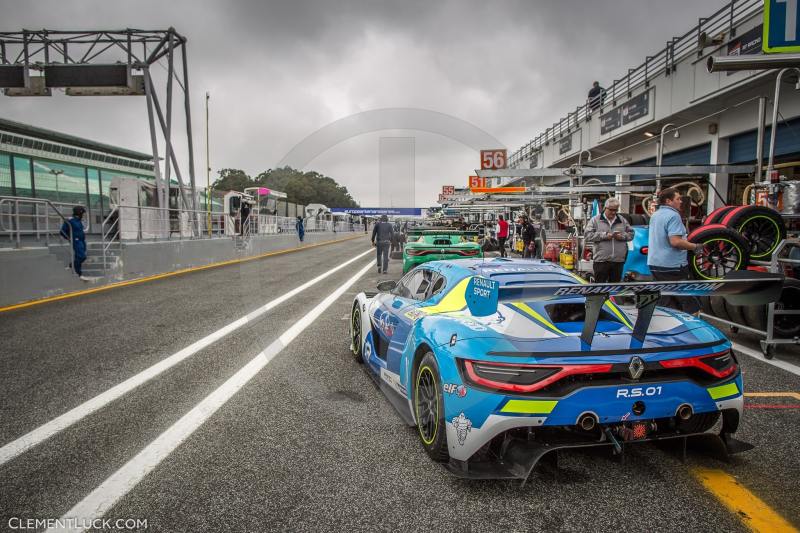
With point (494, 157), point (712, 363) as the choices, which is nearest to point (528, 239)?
point (494, 157)

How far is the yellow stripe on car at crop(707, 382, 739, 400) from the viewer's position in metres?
2.66

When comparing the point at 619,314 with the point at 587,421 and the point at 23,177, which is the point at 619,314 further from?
the point at 23,177

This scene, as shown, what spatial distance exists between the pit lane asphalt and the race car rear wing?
2.74ft

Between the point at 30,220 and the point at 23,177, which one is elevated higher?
the point at 23,177

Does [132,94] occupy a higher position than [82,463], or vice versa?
[132,94]

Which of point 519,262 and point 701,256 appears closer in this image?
point 519,262

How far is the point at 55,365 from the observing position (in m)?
5.02

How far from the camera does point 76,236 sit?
10.9 metres

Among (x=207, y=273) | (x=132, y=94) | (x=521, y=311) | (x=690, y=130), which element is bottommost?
(x=207, y=273)

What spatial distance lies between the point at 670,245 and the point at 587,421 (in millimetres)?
3733

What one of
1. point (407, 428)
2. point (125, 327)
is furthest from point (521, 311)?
point (125, 327)

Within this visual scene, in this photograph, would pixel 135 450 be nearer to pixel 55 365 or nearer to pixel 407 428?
pixel 407 428

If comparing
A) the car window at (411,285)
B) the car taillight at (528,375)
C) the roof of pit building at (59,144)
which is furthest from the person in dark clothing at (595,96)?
the car taillight at (528,375)

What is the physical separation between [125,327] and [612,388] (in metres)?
6.58
